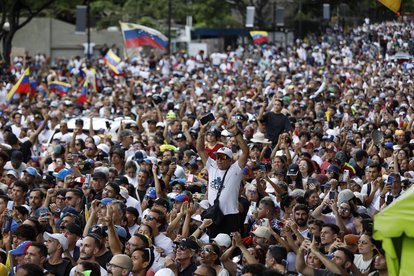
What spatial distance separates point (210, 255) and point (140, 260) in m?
0.61

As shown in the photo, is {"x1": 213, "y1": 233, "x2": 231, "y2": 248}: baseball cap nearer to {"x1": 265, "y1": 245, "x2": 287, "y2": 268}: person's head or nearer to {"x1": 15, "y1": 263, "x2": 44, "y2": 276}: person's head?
{"x1": 265, "y1": 245, "x2": 287, "y2": 268}: person's head

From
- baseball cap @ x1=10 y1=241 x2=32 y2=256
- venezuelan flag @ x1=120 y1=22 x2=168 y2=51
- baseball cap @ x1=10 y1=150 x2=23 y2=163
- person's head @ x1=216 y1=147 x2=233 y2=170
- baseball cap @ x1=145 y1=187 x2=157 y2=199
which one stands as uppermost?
venezuelan flag @ x1=120 y1=22 x2=168 y2=51

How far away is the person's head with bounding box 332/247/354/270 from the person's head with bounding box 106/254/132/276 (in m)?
1.66

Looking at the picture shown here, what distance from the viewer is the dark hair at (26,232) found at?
11508 mm

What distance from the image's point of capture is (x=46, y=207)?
1364cm

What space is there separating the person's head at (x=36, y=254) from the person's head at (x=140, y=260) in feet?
2.47

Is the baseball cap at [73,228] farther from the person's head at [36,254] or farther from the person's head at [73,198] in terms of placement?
the person's head at [73,198]

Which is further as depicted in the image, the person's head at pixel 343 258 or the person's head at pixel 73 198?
the person's head at pixel 73 198

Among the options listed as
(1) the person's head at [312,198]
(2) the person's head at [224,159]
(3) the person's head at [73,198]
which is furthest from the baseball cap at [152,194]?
(1) the person's head at [312,198]

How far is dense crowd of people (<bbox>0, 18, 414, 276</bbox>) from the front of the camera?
35.3 ft

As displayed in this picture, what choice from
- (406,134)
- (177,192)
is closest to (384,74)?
(406,134)

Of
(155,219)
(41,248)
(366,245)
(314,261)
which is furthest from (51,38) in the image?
(314,261)

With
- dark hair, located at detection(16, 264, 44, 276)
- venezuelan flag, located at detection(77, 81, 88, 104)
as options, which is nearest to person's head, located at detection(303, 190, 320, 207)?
dark hair, located at detection(16, 264, 44, 276)

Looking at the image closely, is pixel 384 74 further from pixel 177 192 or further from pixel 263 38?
pixel 177 192
